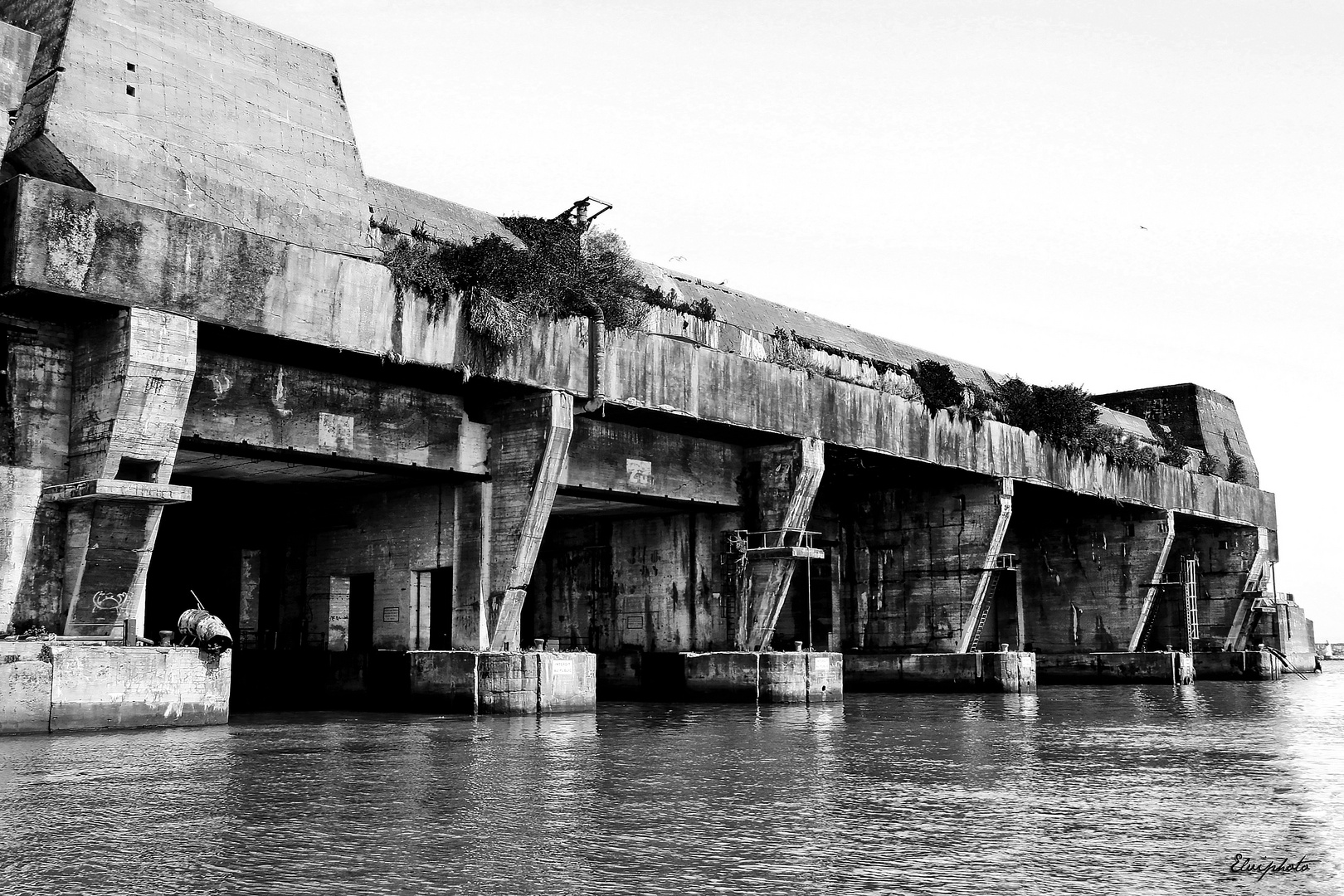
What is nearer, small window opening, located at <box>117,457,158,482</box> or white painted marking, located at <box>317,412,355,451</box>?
small window opening, located at <box>117,457,158,482</box>

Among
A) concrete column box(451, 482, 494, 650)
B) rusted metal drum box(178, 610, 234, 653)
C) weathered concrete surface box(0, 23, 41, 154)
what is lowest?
rusted metal drum box(178, 610, 234, 653)

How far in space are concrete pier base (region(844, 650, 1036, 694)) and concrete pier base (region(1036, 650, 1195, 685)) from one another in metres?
8.44

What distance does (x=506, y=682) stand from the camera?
25.5 m

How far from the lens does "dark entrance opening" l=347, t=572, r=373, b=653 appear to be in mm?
30125

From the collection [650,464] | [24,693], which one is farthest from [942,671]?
[24,693]

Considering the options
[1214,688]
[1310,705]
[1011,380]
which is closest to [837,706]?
[1310,705]

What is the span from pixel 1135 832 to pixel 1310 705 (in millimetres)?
26174

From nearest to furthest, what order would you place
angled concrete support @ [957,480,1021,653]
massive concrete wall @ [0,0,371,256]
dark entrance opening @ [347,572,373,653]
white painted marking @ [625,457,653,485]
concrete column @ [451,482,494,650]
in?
massive concrete wall @ [0,0,371,256]
concrete column @ [451,482,494,650]
dark entrance opening @ [347,572,373,653]
white painted marking @ [625,457,653,485]
angled concrete support @ [957,480,1021,653]

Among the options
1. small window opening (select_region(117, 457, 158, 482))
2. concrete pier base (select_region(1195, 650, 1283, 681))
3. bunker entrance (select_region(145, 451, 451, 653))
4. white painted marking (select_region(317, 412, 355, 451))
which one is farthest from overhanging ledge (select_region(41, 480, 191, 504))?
concrete pier base (select_region(1195, 650, 1283, 681))

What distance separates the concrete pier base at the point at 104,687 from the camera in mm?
18047

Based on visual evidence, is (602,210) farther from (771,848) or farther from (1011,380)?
(771,848)

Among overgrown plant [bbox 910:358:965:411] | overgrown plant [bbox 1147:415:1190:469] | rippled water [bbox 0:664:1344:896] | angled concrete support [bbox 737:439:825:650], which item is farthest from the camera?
overgrown plant [bbox 1147:415:1190:469]

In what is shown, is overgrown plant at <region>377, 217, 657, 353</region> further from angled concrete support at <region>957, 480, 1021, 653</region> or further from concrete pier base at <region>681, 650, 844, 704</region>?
angled concrete support at <region>957, 480, 1021, 653</region>

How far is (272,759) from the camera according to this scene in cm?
1605
